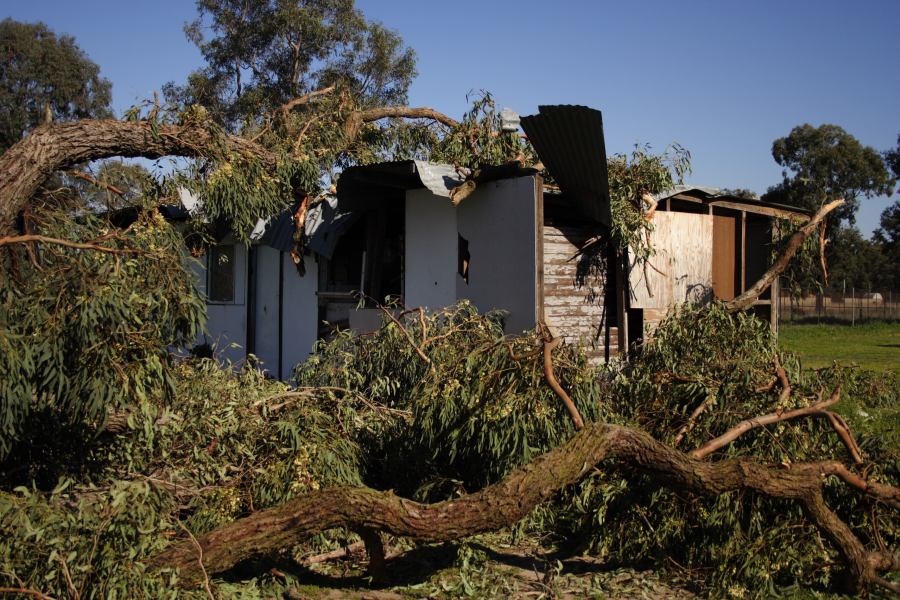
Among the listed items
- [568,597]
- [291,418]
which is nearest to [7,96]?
[291,418]

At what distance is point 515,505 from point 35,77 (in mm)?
Answer: 30729

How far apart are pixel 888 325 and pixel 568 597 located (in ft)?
89.1

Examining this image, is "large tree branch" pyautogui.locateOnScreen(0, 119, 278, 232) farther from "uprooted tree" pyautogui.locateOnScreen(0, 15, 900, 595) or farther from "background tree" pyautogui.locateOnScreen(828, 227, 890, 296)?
"background tree" pyautogui.locateOnScreen(828, 227, 890, 296)

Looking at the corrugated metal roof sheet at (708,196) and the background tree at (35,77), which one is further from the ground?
the background tree at (35,77)

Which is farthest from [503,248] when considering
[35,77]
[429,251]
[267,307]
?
[35,77]

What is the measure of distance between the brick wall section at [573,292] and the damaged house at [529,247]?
0.6 inches

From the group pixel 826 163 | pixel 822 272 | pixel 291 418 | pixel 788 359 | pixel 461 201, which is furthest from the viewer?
pixel 826 163

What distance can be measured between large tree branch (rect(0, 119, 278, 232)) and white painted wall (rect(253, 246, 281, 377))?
481 cm

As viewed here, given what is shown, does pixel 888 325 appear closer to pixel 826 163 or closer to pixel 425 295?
pixel 826 163

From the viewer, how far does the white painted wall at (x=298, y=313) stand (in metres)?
11.8

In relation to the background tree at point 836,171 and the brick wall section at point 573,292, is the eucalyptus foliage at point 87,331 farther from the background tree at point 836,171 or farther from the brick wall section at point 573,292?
the background tree at point 836,171

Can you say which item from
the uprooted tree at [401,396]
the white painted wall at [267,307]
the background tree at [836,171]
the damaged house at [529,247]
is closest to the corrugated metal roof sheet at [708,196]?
the damaged house at [529,247]

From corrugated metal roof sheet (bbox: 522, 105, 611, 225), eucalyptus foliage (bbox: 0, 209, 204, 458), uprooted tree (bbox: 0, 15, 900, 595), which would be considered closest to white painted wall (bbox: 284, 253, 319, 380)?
uprooted tree (bbox: 0, 15, 900, 595)

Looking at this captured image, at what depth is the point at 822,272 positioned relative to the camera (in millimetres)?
10164
